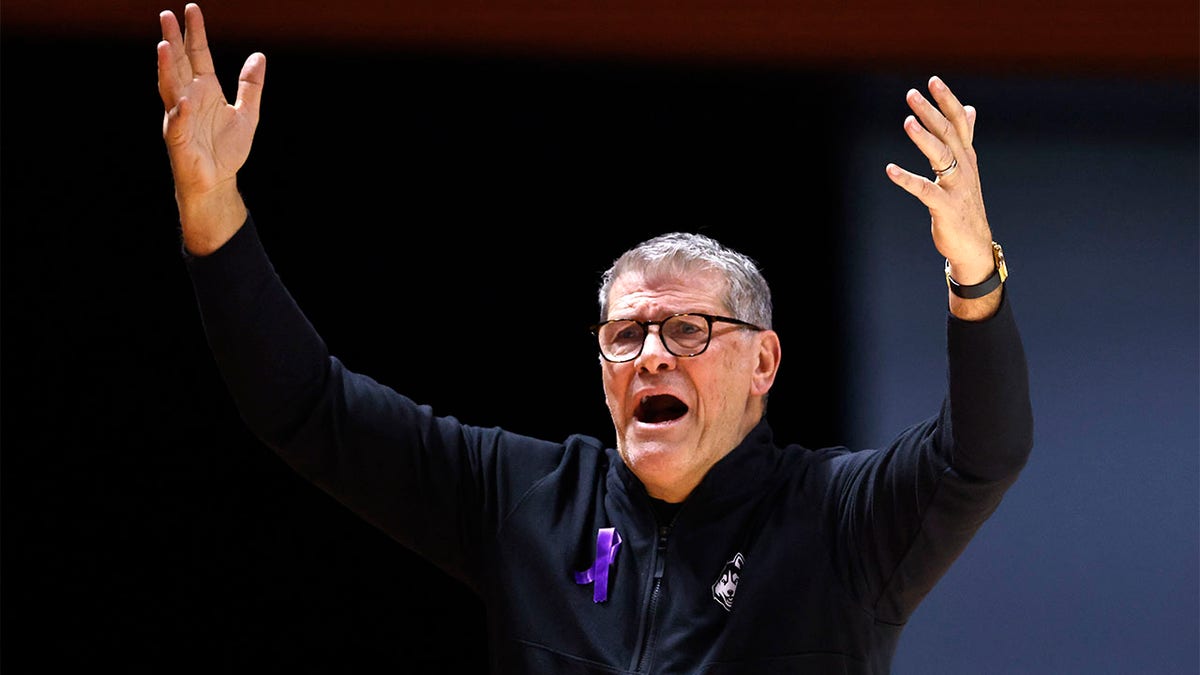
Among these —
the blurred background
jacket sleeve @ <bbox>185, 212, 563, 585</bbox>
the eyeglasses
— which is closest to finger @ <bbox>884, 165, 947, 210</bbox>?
the eyeglasses

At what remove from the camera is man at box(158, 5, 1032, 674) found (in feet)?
4.81

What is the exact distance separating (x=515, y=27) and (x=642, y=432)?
1.21 m

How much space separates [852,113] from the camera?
280 cm

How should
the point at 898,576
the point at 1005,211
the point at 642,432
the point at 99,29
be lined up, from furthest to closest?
1. the point at 1005,211
2. the point at 99,29
3. the point at 642,432
4. the point at 898,576

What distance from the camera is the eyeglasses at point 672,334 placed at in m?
1.75

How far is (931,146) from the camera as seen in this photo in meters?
1.43

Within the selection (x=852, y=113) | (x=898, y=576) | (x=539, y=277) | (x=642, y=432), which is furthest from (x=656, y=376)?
(x=852, y=113)

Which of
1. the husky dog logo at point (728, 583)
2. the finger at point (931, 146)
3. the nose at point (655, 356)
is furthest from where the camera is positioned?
the nose at point (655, 356)

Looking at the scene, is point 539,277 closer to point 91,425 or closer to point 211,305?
point 91,425

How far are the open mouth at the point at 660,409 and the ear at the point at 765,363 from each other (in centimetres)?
11

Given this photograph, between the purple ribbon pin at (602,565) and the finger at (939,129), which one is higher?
the finger at (939,129)

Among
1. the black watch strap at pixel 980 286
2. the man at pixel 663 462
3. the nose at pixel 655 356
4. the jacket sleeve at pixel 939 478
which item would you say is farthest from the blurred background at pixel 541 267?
the black watch strap at pixel 980 286

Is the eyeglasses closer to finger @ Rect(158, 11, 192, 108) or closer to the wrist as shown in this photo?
the wrist

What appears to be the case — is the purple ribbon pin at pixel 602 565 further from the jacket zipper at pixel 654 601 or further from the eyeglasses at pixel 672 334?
the eyeglasses at pixel 672 334
